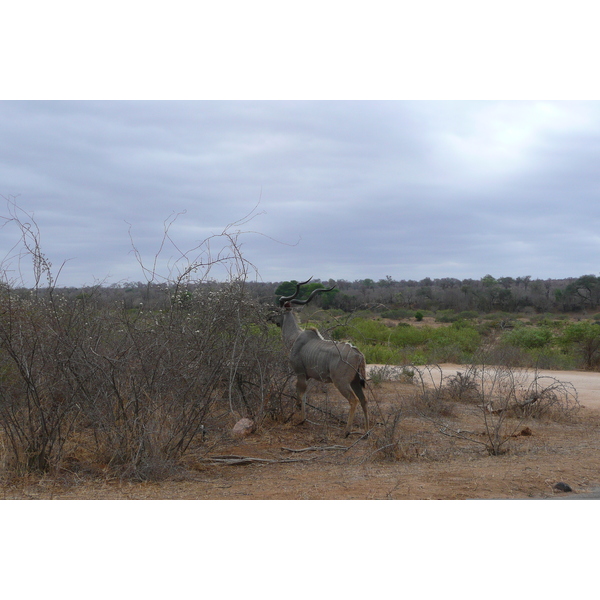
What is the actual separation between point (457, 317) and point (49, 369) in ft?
133

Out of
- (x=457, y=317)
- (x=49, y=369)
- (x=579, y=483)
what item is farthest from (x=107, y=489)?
(x=457, y=317)

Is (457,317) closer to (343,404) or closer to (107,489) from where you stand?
(343,404)

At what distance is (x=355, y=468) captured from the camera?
7621 mm

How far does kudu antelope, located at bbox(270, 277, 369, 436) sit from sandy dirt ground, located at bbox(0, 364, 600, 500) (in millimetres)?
620

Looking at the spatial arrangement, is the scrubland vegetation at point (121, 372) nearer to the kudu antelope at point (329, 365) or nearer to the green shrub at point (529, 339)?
the kudu antelope at point (329, 365)

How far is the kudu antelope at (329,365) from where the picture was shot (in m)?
9.75

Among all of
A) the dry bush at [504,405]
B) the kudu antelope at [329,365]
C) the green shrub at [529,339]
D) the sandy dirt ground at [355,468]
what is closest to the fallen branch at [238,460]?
the sandy dirt ground at [355,468]

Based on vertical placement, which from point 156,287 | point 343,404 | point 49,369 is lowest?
point 343,404

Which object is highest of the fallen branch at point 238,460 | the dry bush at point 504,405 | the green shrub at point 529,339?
the green shrub at point 529,339

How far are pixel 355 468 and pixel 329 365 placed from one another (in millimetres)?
2510

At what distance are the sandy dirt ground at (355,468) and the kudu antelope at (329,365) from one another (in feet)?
2.03

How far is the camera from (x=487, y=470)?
288 inches

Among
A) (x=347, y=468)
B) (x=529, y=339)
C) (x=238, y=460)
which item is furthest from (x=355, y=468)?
(x=529, y=339)

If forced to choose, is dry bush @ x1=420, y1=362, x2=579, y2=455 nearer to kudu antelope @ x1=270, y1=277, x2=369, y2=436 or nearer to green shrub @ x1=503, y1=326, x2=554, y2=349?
kudu antelope @ x1=270, y1=277, x2=369, y2=436
